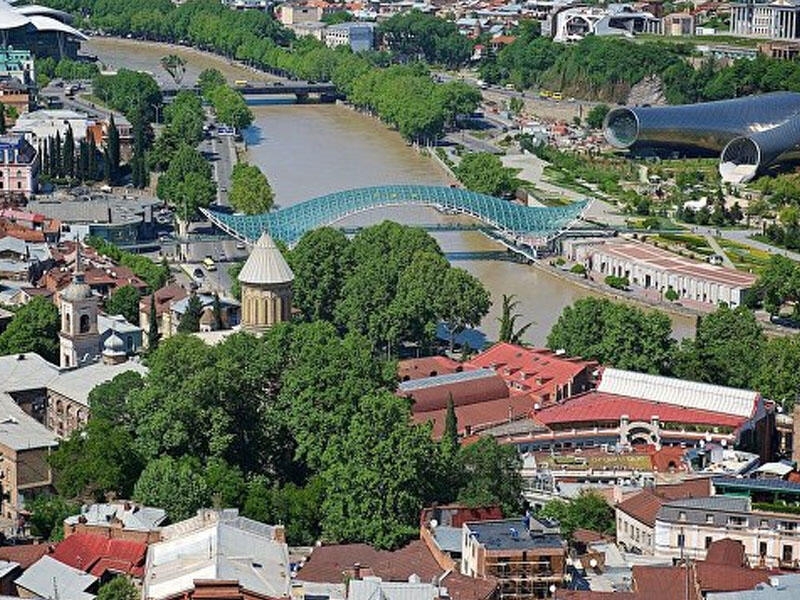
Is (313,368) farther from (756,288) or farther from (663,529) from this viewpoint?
(756,288)

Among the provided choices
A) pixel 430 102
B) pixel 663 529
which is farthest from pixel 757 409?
pixel 430 102

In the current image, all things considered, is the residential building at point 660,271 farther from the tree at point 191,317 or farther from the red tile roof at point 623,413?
the red tile roof at point 623,413

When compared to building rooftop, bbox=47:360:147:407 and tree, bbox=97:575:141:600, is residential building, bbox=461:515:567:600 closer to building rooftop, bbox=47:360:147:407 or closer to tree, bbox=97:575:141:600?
tree, bbox=97:575:141:600

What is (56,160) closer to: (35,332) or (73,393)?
(35,332)

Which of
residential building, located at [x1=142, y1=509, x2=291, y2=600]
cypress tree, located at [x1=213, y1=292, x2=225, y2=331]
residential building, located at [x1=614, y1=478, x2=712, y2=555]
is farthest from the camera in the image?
cypress tree, located at [x1=213, y1=292, x2=225, y2=331]

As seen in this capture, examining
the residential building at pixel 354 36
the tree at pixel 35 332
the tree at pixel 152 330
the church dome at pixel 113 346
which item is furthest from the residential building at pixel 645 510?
the residential building at pixel 354 36

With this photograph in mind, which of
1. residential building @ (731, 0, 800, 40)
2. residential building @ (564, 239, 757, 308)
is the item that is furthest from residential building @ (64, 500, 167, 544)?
residential building @ (731, 0, 800, 40)

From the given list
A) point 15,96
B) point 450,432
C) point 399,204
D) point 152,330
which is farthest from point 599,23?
point 450,432
